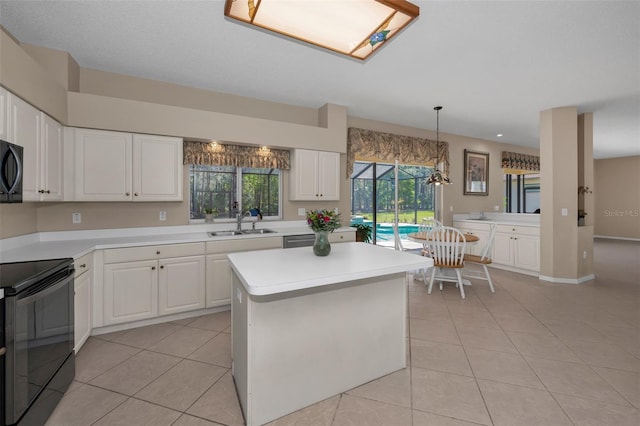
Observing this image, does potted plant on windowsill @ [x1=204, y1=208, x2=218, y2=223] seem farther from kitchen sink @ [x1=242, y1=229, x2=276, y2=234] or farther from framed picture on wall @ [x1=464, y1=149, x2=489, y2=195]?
framed picture on wall @ [x1=464, y1=149, x2=489, y2=195]

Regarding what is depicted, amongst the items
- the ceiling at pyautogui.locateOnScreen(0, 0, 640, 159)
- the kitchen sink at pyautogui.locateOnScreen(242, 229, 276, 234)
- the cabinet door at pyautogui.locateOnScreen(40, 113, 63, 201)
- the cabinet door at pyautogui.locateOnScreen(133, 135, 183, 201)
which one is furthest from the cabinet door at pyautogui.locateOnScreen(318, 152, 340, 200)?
the cabinet door at pyautogui.locateOnScreen(40, 113, 63, 201)

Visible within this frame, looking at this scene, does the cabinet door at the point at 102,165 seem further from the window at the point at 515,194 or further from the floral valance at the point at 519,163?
the window at the point at 515,194

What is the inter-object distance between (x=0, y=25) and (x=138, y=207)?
1.87 m

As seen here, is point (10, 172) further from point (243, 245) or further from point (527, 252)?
point (527, 252)

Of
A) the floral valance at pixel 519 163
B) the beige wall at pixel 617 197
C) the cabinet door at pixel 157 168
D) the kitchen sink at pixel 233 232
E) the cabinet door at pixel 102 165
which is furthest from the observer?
the beige wall at pixel 617 197

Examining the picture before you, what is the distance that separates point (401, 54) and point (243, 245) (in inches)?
105

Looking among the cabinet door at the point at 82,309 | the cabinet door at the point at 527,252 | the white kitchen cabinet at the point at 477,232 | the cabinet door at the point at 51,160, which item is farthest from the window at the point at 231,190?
the cabinet door at the point at 527,252

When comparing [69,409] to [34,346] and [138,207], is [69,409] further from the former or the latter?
[138,207]

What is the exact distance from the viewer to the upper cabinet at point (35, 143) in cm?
199

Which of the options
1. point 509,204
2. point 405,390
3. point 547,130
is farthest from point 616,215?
point 405,390

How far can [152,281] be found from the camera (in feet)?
9.32

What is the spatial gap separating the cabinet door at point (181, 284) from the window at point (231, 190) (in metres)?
0.91

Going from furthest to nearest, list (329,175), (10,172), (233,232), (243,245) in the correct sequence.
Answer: (329,175)
(233,232)
(243,245)
(10,172)

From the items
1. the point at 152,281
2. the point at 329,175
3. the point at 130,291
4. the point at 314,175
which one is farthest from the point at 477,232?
the point at 130,291
